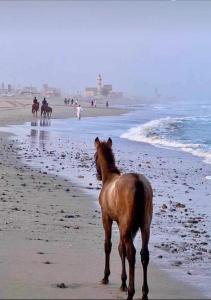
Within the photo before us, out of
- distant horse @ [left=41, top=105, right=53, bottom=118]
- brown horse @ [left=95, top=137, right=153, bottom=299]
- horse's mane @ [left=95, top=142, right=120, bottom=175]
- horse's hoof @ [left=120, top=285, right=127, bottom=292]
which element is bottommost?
distant horse @ [left=41, top=105, right=53, bottom=118]

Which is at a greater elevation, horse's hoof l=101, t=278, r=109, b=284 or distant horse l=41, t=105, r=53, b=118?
horse's hoof l=101, t=278, r=109, b=284

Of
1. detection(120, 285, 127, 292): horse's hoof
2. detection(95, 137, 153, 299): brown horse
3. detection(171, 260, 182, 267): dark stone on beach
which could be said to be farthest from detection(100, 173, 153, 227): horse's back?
detection(171, 260, 182, 267): dark stone on beach

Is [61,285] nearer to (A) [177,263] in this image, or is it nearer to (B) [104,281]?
(B) [104,281]

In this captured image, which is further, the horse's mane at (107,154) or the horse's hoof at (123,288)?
the horse's mane at (107,154)

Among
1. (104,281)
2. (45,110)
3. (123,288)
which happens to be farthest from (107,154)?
(45,110)

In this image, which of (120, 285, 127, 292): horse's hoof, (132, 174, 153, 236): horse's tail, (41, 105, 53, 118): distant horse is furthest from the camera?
(41, 105, 53, 118): distant horse

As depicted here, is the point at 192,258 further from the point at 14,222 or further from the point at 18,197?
the point at 18,197

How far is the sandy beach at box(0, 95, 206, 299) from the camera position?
664 cm

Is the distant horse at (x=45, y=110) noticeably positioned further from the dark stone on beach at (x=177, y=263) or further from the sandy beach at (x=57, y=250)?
the dark stone on beach at (x=177, y=263)

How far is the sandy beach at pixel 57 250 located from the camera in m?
6.64

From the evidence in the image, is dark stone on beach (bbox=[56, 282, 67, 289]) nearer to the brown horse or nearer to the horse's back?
the brown horse

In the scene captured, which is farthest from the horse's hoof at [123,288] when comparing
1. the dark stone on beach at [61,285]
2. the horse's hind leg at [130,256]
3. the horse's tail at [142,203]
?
the horse's tail at [142,203]

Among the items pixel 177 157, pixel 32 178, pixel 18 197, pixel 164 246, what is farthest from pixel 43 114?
pixel 164 246

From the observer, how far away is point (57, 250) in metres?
8.37
